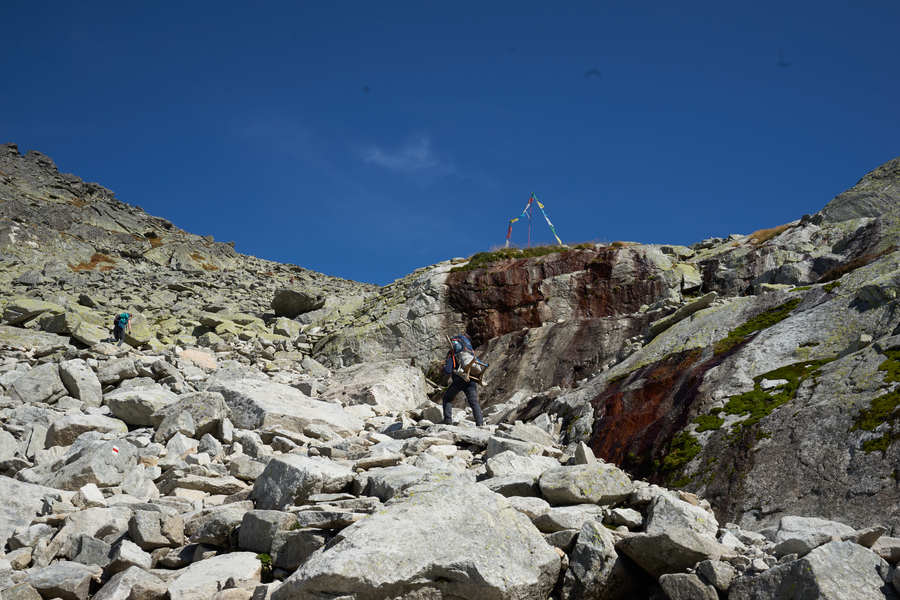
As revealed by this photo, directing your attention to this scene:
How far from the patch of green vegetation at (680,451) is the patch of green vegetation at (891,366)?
9.27 ft

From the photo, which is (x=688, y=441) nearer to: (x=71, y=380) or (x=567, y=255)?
(x=71, y=380)

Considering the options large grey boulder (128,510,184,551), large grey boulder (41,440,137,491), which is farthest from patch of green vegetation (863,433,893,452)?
large grey boulder (41,440,137,491)

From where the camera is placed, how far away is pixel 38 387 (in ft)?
52.7

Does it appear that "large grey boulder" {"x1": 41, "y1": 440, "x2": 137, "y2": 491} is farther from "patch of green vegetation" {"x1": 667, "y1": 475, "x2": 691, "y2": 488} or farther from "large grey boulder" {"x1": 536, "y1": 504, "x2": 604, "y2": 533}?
"patch of green vegetation" {"x1": 667, "y1": 475, "x2": 691, "y2": 488}

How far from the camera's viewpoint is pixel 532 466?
879 centimetres

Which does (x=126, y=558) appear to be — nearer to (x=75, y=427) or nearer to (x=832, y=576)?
(x=832, y=576)

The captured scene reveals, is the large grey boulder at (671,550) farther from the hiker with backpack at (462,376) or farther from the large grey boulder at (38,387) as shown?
the large grey boulder at (38,387)

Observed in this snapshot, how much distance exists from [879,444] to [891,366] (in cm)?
173

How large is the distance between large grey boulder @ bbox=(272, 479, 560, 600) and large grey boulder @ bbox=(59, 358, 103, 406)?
43.6 feet

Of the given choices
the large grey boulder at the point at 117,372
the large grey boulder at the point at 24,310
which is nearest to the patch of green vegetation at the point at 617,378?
the large grey boulder at the point at 117,372

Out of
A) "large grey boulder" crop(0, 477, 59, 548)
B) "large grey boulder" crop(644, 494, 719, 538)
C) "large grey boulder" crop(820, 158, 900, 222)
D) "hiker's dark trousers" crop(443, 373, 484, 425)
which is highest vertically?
"large grey boulder" crop(820, 158, 900, 222)

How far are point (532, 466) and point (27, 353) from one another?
2109 cm

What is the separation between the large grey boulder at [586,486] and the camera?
7020 mm

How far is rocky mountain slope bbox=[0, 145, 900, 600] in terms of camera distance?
5496 mm
